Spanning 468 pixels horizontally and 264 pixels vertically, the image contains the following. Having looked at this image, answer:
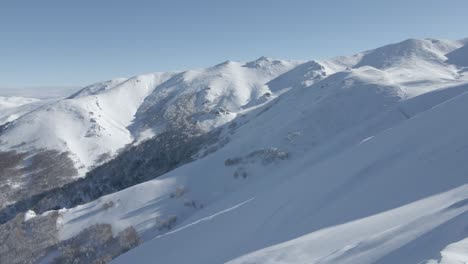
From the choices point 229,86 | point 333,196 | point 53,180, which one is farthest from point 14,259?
point 229,86

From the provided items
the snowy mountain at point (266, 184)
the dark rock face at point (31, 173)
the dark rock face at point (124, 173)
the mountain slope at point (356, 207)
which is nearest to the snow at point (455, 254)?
the snowy mountain at point (266, 184)

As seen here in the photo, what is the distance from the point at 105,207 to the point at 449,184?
30754mm

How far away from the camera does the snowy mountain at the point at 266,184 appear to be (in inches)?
505

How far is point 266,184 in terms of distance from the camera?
2977 centimetres

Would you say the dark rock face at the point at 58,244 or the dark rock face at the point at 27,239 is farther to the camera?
the dark rock face at the point at 27,239

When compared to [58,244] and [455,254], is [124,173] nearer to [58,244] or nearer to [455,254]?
[58,244]

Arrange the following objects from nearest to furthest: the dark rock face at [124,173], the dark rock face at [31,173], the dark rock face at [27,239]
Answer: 1. the dark rock face at [27,239]
2. the dark rock face at [124,173]
3. the dark rock face at [31,173]

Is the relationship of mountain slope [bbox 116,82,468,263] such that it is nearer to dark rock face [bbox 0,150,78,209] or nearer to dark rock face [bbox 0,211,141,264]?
dark rock face [bbox 0,211,141,264]

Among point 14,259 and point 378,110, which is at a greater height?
point 378,110

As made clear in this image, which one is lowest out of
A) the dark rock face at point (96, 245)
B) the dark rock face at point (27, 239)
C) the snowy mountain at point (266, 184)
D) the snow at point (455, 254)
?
the dark rock face at point (96, 245)

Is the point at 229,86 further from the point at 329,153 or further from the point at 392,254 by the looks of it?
the point at 392,254

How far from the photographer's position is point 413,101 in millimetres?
40219

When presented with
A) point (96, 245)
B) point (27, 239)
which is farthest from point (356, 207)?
A: point (27, 239)

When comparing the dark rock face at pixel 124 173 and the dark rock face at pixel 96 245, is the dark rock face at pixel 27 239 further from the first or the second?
the dark rock face at pixel 124 173
